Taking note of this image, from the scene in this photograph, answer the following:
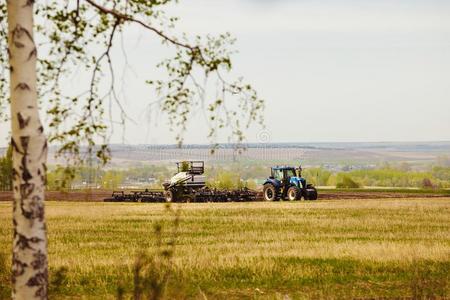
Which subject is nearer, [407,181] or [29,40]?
[29,40]

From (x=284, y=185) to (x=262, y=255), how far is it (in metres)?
32.5

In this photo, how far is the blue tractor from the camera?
164 feet

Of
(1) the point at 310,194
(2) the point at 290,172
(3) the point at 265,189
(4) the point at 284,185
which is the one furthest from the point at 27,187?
(2) the point at 290,172

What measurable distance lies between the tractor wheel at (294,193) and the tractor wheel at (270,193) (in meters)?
0.96

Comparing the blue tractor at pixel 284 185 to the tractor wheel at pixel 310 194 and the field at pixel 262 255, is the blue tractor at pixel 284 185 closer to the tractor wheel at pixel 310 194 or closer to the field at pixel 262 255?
the tractor wheel at pixel 310 194

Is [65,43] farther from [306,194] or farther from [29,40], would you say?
[306,194]

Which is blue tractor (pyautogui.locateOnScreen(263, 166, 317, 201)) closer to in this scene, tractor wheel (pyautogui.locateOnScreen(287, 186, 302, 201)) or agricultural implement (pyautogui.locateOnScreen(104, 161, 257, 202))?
tractor wheel (pyautogui.locateOnScreen(287, 186, 302, 201))

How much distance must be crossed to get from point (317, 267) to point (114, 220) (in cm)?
1720

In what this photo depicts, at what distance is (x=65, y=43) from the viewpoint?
8.48 m

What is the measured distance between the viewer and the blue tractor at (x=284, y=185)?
50031 mm

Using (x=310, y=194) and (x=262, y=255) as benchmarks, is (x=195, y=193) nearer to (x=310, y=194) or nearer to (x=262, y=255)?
(x=310, y=194)

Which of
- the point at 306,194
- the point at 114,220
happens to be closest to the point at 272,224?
the point at 114,220

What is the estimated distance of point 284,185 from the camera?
5034 centimetres

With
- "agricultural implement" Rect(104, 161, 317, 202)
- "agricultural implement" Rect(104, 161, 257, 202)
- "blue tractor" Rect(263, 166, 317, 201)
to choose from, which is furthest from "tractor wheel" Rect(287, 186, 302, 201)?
"agricultural implement" Rect(104, 161, 257, 202)
